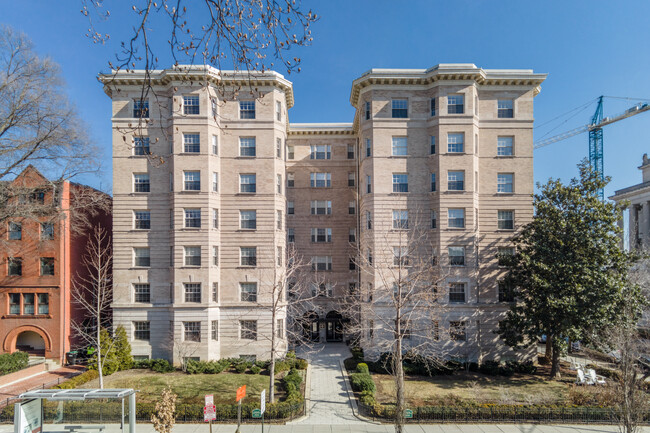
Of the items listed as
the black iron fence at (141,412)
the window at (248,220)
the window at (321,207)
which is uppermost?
the window at (321,207)

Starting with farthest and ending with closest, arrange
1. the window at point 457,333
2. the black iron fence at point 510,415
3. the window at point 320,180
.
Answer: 1. the window at point 320,180
2. the window at point 457,333
3. the black iron fence at point 510,415

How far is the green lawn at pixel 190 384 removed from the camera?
20.5 m

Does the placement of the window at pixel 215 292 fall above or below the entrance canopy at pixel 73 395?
above

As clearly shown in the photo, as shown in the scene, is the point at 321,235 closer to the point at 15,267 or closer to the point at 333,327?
the point at 333,327

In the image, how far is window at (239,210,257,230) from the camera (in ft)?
93.4

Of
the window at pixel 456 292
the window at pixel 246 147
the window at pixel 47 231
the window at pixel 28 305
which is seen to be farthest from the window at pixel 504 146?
the window at pixel 28 305

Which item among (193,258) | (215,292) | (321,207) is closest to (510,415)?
(215,292)

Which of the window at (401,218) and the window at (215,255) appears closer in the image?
the window at (215,255)

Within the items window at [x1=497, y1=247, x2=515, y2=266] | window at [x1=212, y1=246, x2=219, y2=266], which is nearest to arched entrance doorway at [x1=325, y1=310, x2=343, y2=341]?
window at [x1=212, y1=246, x2=219, y2=266]

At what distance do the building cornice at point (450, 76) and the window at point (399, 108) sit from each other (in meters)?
1.26

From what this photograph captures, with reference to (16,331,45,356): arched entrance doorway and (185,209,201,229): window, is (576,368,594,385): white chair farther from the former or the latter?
(16,331,45,356): arched entrance doorway

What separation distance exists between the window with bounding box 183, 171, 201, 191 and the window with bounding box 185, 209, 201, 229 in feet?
5.41

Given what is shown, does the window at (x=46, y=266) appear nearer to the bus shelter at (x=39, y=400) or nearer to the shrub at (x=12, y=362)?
the shrub at (x=12, y=362)

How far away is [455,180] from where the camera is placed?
27906 mm
